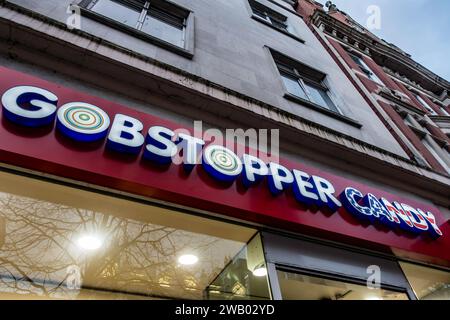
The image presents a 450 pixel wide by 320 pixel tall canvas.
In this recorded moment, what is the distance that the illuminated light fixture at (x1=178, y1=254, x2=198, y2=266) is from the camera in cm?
463

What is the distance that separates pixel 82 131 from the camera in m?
3.11

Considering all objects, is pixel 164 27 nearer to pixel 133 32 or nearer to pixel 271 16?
pixel 133 32

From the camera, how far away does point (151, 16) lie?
6797 millimetres

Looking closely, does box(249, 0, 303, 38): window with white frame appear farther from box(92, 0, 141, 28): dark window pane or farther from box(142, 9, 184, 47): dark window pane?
box(92, 0, 141, 28): dark window pane

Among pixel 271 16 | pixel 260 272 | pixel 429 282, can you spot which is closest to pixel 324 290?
pixel 260 272

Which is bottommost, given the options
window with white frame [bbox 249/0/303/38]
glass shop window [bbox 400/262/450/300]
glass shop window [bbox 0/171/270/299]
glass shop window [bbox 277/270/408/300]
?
glass shop window [bbox 277/270/408/300]

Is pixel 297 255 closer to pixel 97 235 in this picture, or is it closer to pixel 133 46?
pixel 97 235

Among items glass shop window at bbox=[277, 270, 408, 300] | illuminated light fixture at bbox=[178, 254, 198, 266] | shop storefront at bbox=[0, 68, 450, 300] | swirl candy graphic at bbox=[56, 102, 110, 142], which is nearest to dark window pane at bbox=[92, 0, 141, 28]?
shop storefront at bbox=[0, 68, 450, 300]

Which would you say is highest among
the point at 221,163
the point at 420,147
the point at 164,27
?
the point at 164,27

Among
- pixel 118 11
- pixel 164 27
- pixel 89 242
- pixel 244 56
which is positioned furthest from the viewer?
pixel 244 56

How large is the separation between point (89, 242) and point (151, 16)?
5.18 meters

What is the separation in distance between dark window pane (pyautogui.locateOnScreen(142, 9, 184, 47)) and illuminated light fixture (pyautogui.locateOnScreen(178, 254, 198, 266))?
4256mm

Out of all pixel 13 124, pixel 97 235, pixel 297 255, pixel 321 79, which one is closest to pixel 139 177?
pixel 13 124

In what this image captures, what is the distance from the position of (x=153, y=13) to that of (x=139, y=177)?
5.28m
